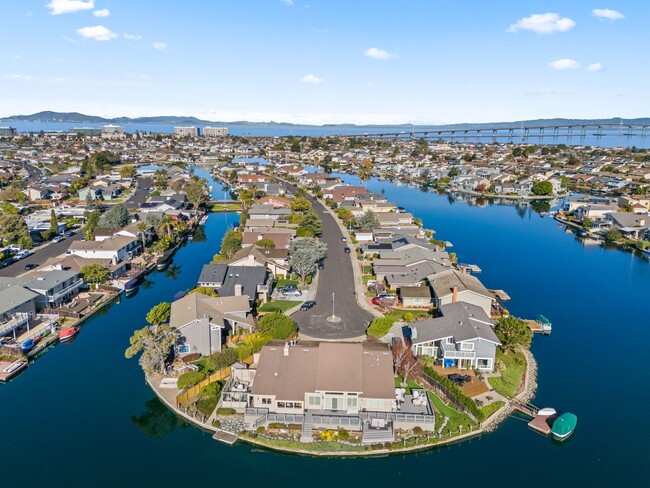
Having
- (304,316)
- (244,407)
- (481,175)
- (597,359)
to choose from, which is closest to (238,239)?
(304,316)

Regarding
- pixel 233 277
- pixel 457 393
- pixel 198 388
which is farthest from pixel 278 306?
pixel 457 393

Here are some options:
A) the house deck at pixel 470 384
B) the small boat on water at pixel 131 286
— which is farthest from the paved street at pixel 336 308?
the small boat on water at pixel 131 286

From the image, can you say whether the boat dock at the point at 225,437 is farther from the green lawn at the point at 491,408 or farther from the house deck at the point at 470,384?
the green lawn at the point at 491,408

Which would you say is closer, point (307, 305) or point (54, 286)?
point (307, 305)

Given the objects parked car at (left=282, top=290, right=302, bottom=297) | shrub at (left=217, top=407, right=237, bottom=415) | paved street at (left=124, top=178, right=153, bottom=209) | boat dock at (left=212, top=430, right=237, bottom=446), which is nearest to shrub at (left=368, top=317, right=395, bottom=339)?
parked car at (left=282, top=290, right=302, bottom=297)

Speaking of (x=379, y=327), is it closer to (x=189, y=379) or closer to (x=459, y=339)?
(x=459, y=339)

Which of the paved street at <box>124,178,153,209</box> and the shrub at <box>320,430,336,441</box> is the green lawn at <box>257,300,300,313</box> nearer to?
the shrub at <box>320,430,336,441</box>
